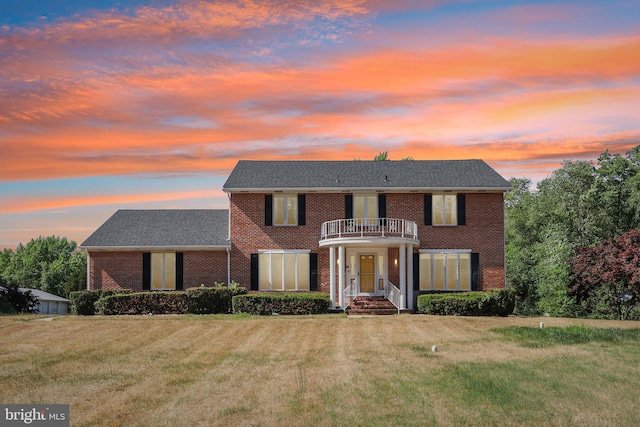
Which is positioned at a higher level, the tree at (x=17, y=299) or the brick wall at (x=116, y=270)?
the brick wall at (x=116, y=270)

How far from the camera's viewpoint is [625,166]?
147ft

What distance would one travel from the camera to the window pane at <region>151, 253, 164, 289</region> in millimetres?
34969

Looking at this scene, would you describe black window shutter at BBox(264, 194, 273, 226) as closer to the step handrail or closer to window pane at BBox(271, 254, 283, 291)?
window pane at BBox(271, 254, 283, 291)

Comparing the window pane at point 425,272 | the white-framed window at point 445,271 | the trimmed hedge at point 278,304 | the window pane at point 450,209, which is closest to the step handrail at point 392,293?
the window pane at point 425,272

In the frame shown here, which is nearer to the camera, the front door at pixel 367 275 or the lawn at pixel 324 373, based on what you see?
the lawn at pixel 324 373

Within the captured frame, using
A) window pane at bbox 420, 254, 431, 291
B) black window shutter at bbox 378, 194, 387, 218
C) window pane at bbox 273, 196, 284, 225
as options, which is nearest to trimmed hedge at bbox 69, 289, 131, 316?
window pane at bbox 273, 196, 284, 225

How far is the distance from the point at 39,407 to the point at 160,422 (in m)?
2.64

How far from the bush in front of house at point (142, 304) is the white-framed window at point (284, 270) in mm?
4071

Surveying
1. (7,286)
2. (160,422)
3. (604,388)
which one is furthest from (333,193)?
(160,422)

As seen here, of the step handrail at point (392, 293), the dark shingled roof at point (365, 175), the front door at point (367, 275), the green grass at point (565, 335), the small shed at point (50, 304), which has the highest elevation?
the dark shingled roof at point (365, 175)

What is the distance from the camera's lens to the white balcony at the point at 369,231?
3162cm

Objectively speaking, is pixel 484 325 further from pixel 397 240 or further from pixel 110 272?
pixel 110 272

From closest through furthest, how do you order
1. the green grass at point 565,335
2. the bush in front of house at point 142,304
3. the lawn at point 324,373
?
the lawn at point 324,373 → the green grass at point 565,335 → the bush in front of house at point 142,304

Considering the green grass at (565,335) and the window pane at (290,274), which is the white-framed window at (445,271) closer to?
the window pane at (290,274)
